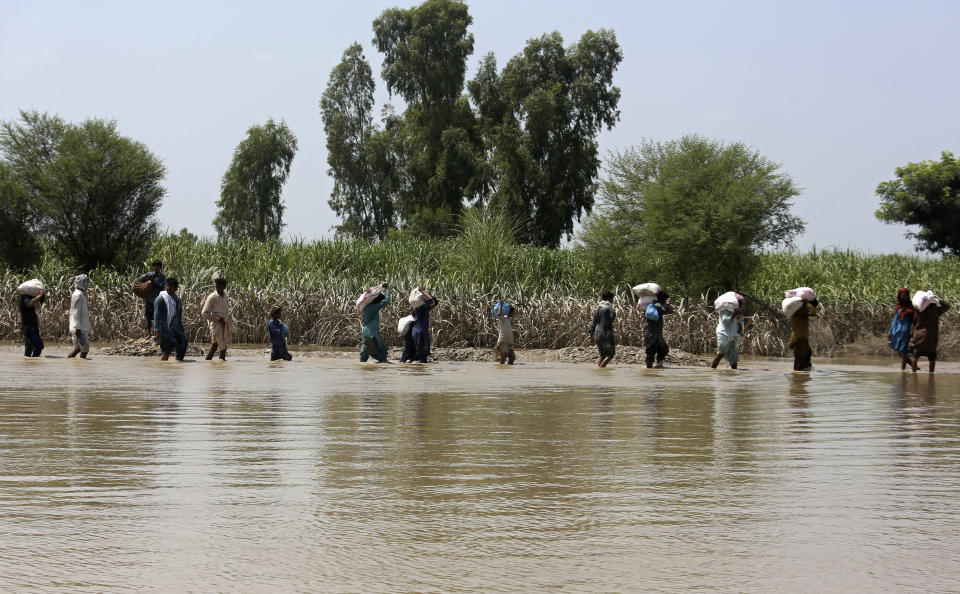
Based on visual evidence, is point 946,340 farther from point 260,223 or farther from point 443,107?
point 260,223

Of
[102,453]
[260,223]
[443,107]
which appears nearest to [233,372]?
[102,453]

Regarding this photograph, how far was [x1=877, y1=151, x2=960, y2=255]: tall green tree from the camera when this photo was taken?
179 feet

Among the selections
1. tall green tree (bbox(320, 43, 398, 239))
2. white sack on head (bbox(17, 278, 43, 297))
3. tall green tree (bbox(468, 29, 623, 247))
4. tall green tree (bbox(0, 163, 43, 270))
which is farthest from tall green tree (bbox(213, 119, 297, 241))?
white sack on head (bbox(17, 278, 43, 297))

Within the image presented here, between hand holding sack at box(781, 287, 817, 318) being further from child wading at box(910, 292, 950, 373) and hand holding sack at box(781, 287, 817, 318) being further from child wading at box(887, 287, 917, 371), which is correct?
child wading at box(910, 292, 950, 373)

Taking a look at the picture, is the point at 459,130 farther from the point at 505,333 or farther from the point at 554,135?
the point at 505,333

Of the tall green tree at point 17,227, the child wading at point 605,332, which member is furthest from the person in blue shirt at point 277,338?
the tall green tree at point 17,227

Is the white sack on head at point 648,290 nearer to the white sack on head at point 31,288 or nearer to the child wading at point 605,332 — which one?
the child wading at point 605,332

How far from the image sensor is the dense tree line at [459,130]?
49.8m

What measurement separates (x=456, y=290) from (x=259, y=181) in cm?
3871

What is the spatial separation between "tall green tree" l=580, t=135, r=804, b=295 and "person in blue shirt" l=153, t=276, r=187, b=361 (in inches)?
567

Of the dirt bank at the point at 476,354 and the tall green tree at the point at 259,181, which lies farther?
the tall green tree at the point at 259,181

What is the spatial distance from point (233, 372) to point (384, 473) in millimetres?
10816

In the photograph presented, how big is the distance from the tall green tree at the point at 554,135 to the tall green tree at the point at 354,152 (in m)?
9.89

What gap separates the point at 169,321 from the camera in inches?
790
